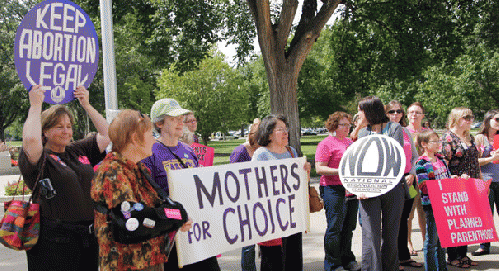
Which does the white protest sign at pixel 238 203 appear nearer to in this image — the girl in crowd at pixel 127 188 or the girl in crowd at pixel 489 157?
the girl in crowd at pixel 127 188

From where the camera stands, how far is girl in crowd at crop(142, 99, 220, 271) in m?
3.51

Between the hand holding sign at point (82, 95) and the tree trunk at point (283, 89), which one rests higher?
the tree trunk at point (283, 89)

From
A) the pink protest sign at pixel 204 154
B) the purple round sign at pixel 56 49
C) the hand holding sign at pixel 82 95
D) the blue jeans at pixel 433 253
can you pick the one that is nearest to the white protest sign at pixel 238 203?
the hand holding sign at pixel 82 95

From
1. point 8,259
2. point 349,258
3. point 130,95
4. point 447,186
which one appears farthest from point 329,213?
point 130,95

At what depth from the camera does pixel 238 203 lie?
4023 mm

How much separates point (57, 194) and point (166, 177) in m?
0.76

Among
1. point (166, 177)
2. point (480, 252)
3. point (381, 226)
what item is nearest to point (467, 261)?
point (480, 252)

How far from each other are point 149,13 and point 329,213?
12.0 metres

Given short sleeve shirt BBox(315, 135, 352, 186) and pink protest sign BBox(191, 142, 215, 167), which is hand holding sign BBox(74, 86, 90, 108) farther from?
short sleeve shirt BBox(315, 135, 352, 186)

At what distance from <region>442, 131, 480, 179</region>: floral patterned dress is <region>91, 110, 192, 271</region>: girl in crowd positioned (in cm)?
402

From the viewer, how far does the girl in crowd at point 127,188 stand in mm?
2553

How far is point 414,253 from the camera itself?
6109mm

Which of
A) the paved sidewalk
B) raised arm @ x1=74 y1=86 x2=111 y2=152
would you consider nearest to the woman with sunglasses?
the paved sidewalk

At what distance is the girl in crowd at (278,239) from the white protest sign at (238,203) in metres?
0.10
